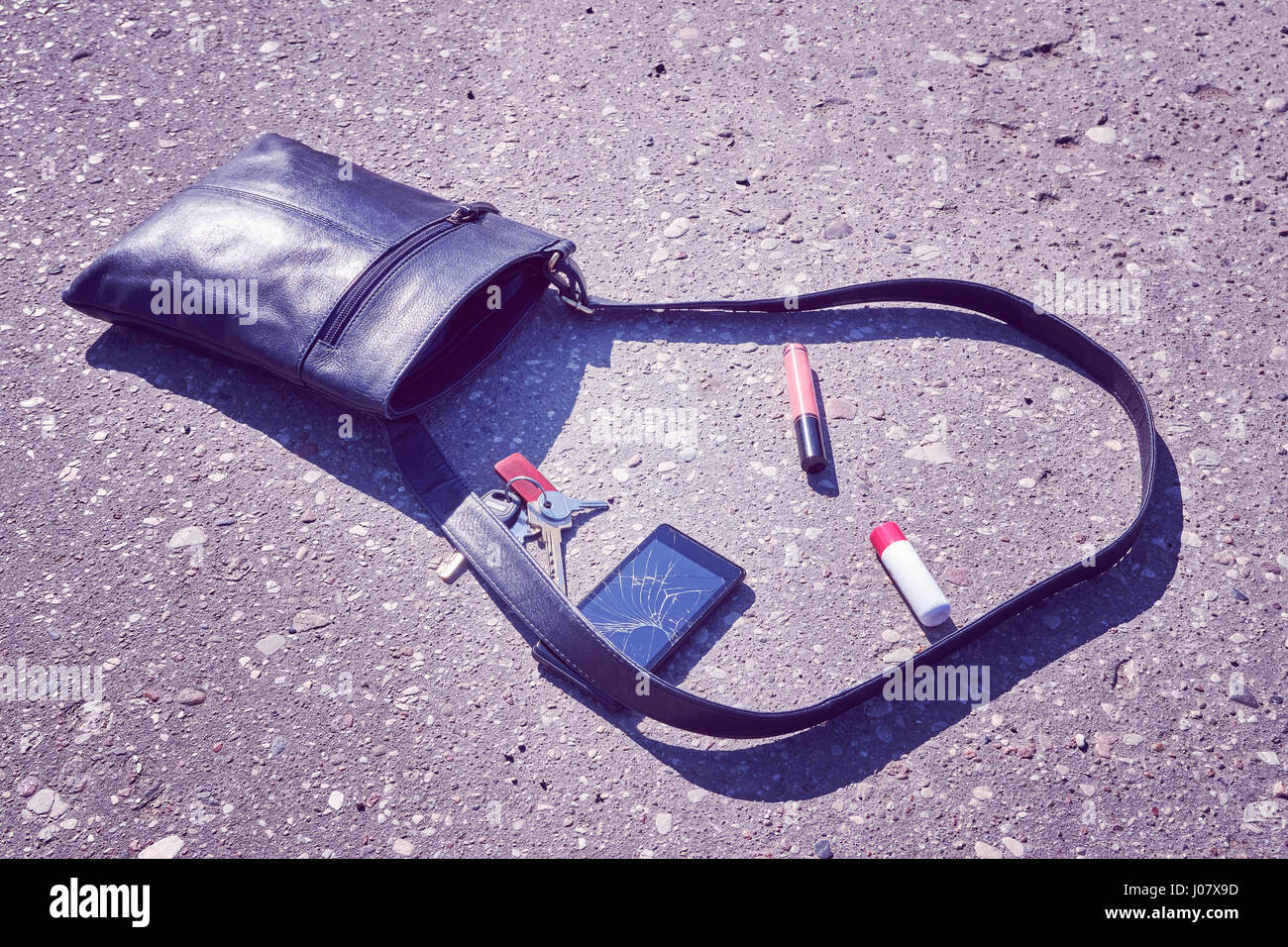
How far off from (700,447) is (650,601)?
47 cm

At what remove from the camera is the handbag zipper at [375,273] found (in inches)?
81.7

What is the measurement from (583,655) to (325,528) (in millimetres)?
739

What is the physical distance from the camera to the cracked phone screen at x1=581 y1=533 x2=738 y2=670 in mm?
1910

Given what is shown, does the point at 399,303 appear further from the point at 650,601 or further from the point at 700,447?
the point at 650,601

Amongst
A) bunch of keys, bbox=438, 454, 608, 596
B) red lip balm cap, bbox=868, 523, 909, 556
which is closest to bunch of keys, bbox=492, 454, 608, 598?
bunch of keys, bbox=438, 454, 608, 596

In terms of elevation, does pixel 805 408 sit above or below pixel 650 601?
above

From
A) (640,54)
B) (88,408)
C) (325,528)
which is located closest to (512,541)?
(325,528)

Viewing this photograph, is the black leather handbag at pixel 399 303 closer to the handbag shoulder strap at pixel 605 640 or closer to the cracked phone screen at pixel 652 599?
the handbag shoulder strap at pixel 605 640

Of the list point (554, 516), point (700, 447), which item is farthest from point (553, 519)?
point (700, 447)

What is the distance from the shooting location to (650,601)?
6.44 feet

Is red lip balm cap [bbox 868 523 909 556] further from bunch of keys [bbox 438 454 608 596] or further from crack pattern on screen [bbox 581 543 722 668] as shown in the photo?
bunch of keys [bbox 438 454 608 596]

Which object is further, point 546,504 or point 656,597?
point 546,504

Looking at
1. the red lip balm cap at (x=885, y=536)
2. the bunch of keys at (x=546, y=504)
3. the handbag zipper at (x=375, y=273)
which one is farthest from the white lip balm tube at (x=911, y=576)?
the handbag zipper at (x=375, y=273)
